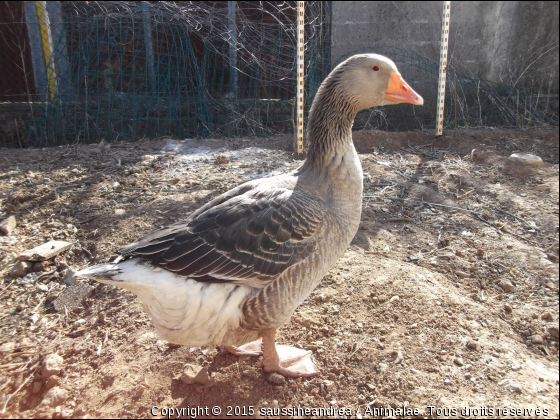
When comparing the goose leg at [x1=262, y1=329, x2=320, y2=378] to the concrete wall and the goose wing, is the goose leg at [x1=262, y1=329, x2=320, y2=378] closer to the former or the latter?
the goose wing

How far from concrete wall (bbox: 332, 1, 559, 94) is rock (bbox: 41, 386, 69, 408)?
8.44 meters

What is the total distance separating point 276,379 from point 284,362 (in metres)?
0.13

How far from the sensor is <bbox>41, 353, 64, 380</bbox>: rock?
279cm

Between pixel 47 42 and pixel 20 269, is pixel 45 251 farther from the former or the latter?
pixel 47 42

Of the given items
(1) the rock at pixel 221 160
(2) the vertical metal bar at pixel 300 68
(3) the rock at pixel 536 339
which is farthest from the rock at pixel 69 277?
(2) the vertical metal bar at pixel 300 68

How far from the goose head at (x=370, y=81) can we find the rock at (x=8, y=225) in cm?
381

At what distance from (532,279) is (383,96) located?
2041mm

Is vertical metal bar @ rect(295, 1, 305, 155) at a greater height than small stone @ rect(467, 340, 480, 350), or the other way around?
vertical metal bar @ rect(295, 1, 305, 155)

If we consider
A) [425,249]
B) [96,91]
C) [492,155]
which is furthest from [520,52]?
[96,91]

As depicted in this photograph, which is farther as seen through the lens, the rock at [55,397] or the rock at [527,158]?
the rock at [527,158]

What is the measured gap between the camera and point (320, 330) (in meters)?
3.24

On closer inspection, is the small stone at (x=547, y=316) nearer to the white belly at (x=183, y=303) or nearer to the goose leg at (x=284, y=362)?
the goose leg at (x=284, y=362)

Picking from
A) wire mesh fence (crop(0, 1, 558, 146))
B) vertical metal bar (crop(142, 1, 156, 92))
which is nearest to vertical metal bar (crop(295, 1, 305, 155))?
wire mesh fence (crop(0, 1, 558, 146))

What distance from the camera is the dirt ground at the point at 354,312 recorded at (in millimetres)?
2619
